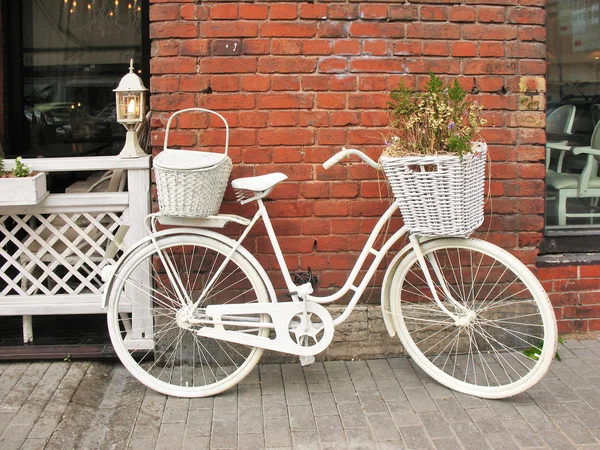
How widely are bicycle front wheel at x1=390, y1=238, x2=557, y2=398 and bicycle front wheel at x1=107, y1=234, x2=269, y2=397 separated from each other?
3.11 ft

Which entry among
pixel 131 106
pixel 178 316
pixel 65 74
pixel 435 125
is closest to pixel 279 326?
pixel 178 316

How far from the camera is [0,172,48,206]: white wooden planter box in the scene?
4.52 m

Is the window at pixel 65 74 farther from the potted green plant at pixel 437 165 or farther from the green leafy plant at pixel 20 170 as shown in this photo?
the potted green plant at pixel 437 165

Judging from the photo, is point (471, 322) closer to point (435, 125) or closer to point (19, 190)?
point (435, 125)

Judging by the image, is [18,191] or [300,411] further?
[18,191]

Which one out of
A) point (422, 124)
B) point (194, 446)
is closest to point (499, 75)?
point (422, 124)

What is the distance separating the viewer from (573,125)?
207 inches

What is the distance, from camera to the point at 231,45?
4512 mm

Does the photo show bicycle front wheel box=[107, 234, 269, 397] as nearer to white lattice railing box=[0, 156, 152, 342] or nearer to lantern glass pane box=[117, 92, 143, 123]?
white lattice railing box=[0, 156, 152, 342]

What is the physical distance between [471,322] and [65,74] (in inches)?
171

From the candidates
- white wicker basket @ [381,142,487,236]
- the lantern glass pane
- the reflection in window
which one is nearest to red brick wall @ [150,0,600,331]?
the lantern glass pane

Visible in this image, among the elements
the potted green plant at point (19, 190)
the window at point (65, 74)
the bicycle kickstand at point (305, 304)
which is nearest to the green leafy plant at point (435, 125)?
the bicycle kickstand at point (305, 304)

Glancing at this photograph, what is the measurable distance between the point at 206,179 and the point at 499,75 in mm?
1926

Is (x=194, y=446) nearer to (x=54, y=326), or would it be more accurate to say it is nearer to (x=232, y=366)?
(x=232, y=366)
